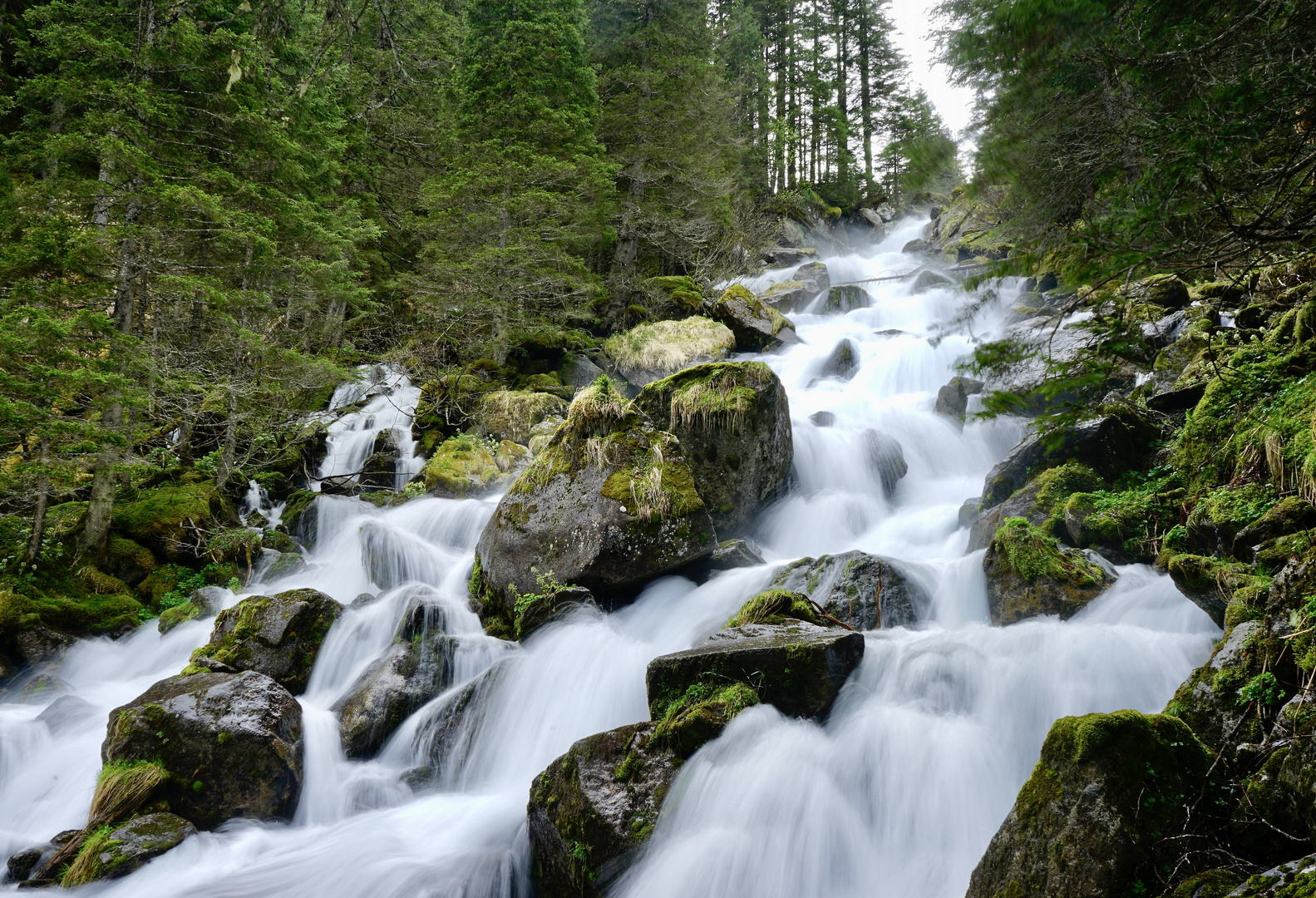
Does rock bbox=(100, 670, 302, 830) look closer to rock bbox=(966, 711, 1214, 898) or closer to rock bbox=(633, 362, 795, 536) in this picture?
rock bbox=(966, 711, 1214, 898)

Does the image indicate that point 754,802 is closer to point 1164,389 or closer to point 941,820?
point 941,820

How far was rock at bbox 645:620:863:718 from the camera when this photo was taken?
4742 millimetres

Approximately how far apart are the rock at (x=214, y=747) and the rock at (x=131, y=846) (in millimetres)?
210

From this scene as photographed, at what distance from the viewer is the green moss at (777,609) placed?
19.2 ft

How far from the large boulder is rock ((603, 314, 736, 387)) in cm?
629

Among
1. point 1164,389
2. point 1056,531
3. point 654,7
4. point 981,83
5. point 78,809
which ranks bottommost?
point 78,809

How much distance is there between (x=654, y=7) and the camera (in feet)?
62.3

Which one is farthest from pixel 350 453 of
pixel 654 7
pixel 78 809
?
pixel 654 7

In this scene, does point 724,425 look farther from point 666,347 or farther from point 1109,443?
point 666,347

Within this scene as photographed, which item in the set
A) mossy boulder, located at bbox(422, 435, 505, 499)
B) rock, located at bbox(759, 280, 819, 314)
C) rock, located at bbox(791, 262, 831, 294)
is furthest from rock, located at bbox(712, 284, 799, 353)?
mossy boulder, located at bbox(422, 435, 505, 499)

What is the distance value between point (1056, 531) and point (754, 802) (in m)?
4.94

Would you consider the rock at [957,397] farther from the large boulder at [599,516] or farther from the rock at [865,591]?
the large boulder at [599,516]

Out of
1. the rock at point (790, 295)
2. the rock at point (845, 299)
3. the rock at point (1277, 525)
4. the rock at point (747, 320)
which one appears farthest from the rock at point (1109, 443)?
the rock at point (790, 295)

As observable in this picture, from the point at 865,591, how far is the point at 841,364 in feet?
32.5
